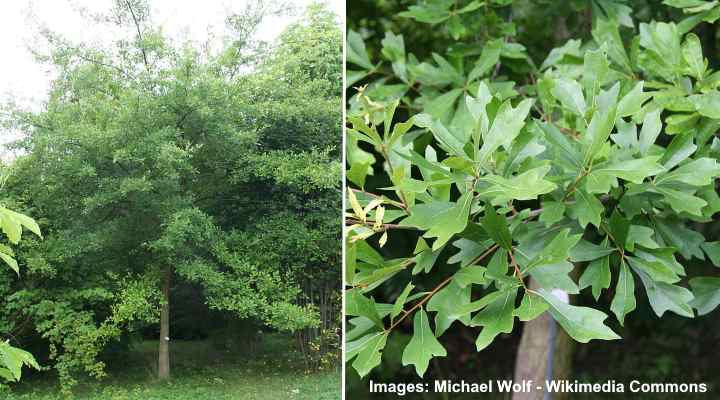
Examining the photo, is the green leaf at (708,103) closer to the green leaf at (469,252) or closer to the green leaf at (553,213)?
the green leaf at (553,213)

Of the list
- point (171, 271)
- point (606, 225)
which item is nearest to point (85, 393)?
point (171, 271)

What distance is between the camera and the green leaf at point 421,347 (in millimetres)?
1139

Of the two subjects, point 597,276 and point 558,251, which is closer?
point 558,251

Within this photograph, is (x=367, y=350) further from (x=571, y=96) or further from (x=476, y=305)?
(x=571, y=96)

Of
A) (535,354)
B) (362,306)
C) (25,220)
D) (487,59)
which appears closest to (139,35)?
(25,220)

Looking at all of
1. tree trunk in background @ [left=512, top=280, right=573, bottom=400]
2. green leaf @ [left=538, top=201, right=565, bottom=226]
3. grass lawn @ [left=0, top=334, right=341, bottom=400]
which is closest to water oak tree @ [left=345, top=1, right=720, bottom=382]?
green leaf @ [left=538, top=201, right=565, bottom=226]

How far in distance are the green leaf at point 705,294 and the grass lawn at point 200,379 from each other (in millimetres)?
893

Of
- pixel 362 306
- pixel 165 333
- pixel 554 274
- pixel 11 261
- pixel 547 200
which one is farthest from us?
pixel 165 333

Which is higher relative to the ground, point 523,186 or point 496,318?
point 523,186

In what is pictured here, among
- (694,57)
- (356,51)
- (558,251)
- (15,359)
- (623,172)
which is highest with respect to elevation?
(356,51)

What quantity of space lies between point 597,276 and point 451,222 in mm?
372

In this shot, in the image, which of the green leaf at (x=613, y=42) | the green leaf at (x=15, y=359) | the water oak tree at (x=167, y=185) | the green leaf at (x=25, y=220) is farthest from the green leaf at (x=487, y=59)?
the green leaf at (x=15, y=359)

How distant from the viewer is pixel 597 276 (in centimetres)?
120

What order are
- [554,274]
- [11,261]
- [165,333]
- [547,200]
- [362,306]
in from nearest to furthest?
1. [554,274]
2. [362,306]
3. [547,200]
4. [11,261]
5. [165,333]
